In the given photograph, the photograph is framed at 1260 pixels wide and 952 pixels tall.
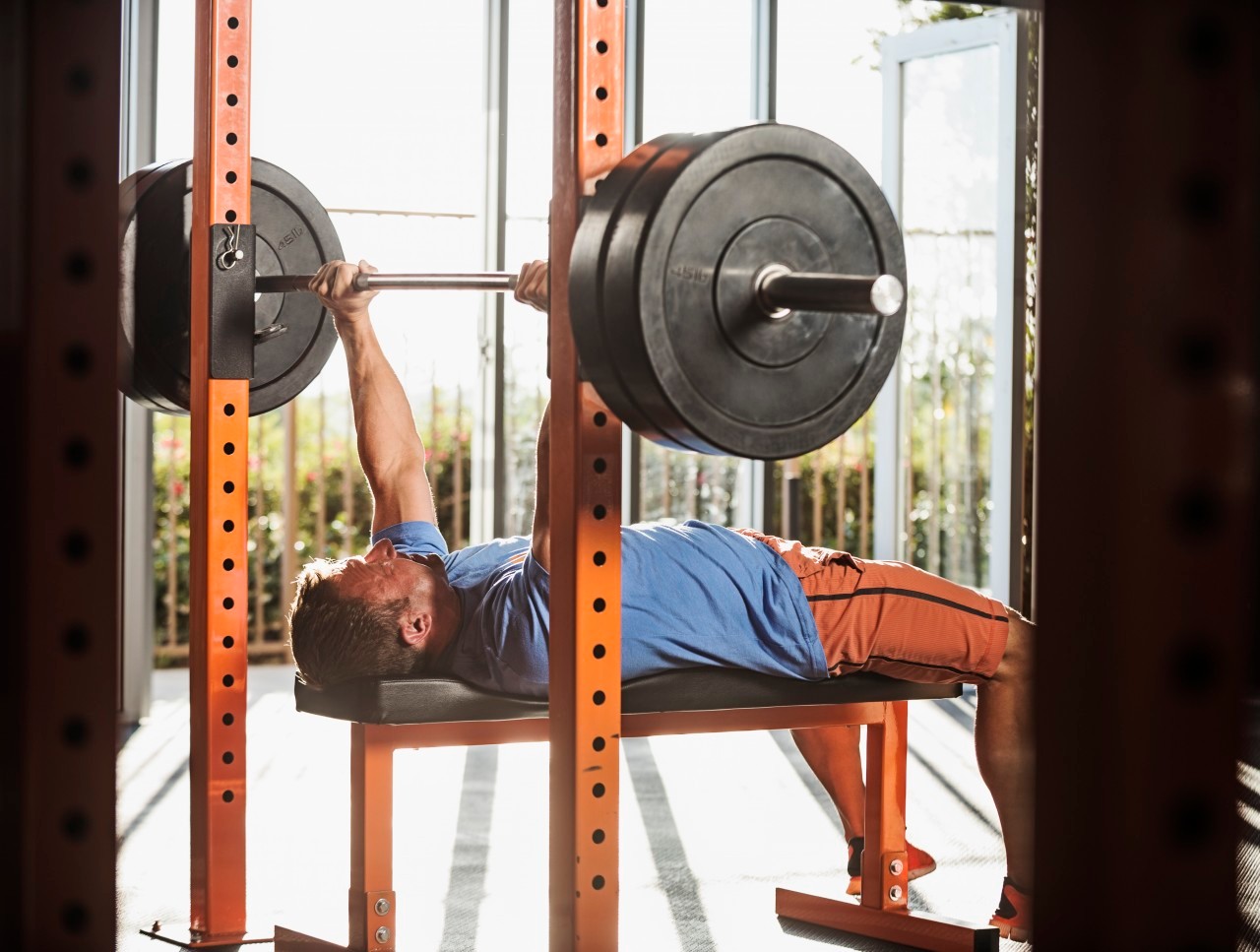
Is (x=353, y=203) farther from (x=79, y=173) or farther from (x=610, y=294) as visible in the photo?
(x=79, y=173)

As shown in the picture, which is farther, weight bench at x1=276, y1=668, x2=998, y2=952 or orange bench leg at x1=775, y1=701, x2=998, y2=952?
orange bench leg at x1=775, y1=701, x2=998, y2=952

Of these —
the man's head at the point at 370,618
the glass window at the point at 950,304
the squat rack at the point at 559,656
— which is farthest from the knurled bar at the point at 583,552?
the glass window at the point at 950,304

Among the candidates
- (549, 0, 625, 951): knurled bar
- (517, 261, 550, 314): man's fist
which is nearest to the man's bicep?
(517, 261, 550, 314): man's fist

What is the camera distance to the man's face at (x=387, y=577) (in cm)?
191

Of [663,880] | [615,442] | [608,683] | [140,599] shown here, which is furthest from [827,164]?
[140,599]

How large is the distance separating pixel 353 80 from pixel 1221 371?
168 inches

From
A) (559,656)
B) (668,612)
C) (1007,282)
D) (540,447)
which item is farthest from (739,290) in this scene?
(1007,282)

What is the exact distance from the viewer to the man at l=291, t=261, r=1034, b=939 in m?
A: 1.85

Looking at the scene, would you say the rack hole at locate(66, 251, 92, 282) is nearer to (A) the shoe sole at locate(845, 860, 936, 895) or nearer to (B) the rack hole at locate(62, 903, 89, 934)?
(B) the rack hole at locate(62, 903, 89, 934)

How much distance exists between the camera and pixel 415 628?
1.90 m

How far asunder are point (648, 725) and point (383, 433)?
0.73 meters

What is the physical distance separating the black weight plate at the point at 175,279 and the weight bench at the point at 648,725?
580mm

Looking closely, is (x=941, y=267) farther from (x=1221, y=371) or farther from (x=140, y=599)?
(x=1221, y=371)

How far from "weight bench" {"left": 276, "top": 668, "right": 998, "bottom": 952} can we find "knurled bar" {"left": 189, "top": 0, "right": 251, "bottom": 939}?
0.16 meters
